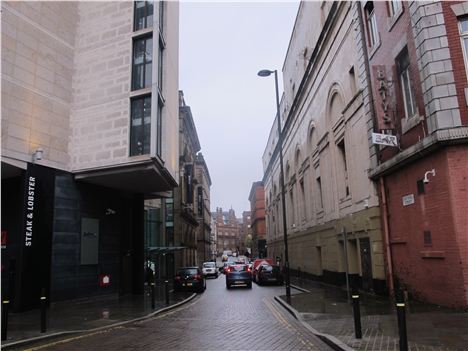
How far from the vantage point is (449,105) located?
39.3ft

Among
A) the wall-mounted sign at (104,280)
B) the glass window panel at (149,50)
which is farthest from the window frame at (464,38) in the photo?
the wall-mounted sign at (104,280)

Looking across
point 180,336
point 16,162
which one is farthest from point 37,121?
point 180,336

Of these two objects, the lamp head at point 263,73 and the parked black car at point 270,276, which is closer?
the lamp head at point 263,73

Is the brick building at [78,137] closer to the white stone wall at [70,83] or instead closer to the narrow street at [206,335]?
the white stone wall at [70,83]

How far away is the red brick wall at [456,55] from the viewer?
11.9 metres

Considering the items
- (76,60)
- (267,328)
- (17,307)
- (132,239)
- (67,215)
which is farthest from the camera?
(132,239)

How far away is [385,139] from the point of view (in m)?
14.8

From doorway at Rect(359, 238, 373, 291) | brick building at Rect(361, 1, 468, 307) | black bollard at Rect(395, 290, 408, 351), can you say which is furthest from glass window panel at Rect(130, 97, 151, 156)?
black bollard at Rect(395, 290, 408, 351)

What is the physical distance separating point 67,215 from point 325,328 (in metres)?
13.3

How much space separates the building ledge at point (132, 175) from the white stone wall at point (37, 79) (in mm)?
1383

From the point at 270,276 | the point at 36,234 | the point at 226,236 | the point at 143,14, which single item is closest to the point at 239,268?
the point at 270,276

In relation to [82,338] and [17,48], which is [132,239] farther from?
[82,338]

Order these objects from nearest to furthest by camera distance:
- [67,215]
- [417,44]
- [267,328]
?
[267,328] → [417,44] → [67,215]

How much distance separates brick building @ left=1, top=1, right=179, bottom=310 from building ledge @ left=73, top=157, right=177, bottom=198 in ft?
0.16
